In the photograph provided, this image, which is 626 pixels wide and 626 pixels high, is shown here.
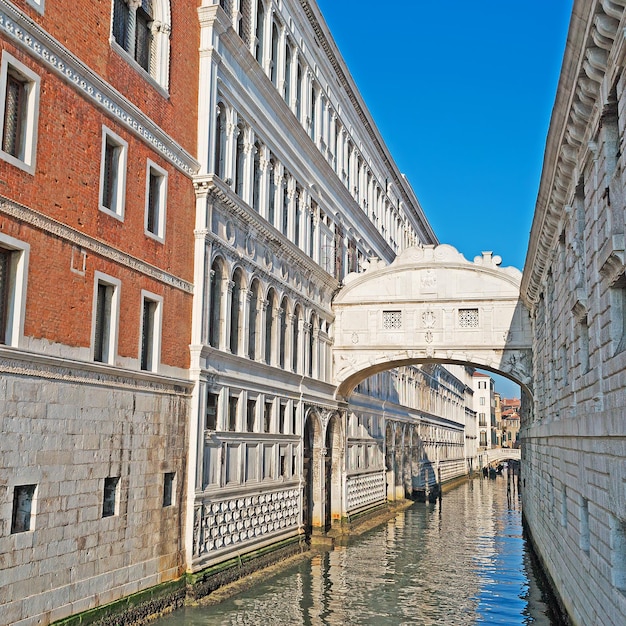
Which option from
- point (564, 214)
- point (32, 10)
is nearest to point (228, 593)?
point (564, 214)

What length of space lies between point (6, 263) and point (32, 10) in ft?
12.1

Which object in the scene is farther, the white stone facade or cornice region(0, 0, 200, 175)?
cornice region(0, 0, 200, 175)

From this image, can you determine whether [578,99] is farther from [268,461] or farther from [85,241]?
[268,461]

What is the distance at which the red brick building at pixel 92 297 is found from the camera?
1082cm

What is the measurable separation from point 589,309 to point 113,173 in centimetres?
823

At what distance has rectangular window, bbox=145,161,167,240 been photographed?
49.2 ft

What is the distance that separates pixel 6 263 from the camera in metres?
10.9

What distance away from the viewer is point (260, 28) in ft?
67.6

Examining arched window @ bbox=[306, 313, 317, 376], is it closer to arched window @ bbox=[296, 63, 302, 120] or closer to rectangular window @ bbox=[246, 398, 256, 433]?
rectangular window @ bbox=[246, 398, 256, 433]

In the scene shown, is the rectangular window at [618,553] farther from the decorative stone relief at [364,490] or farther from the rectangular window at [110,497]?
the decorative stone relief at [364,490]

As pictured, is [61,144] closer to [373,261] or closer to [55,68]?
[55,68]

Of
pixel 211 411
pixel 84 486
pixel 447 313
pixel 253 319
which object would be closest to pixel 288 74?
pixel 253 319

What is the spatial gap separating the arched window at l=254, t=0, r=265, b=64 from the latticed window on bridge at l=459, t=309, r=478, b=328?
9844mm

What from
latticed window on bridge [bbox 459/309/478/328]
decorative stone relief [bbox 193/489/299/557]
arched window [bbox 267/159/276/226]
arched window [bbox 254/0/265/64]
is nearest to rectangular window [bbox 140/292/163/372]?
decorative stone relief [bbox 193/489/299/557]
